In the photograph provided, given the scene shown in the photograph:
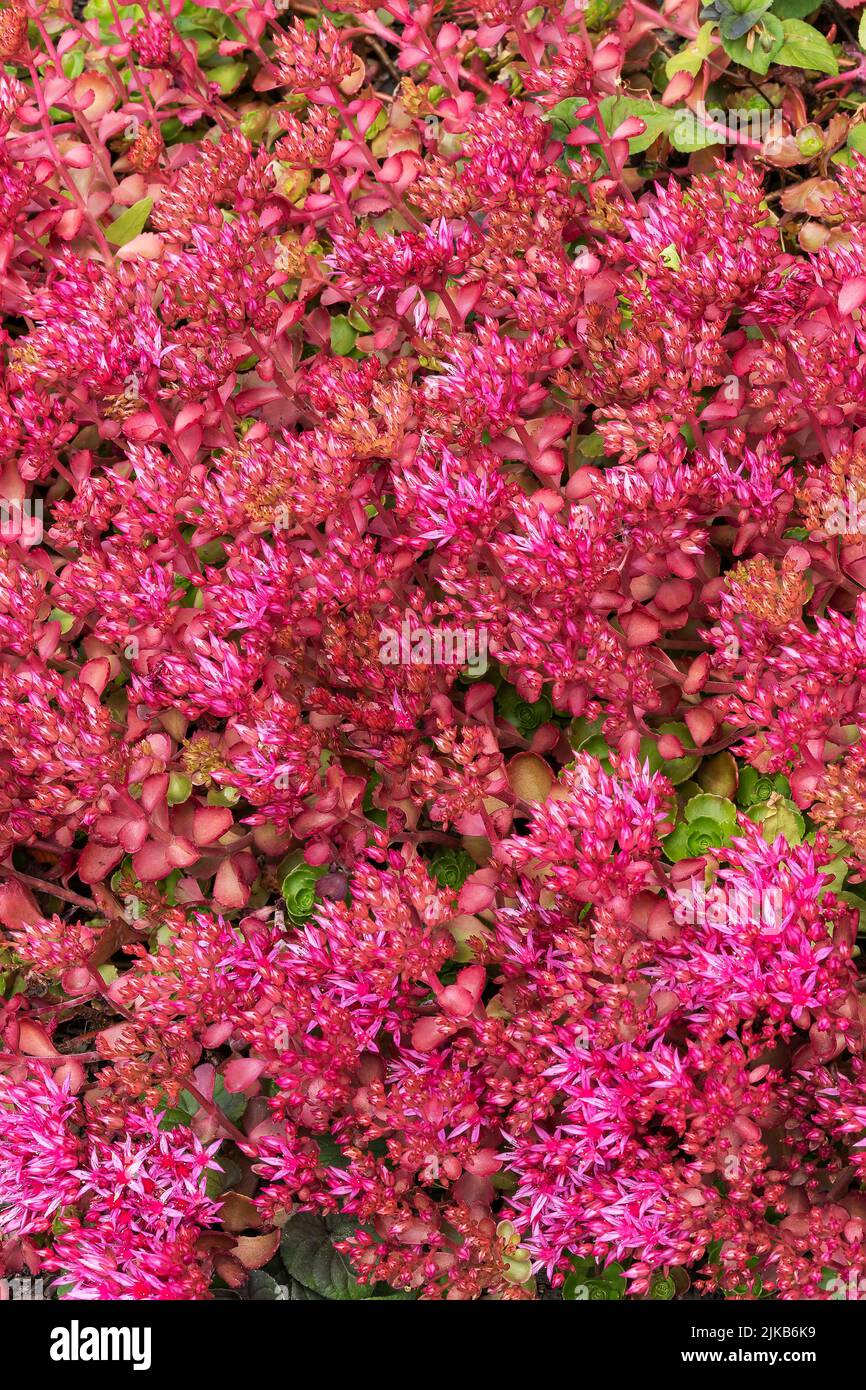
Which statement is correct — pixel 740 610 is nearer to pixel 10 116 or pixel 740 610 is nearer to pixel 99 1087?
pixel 99 1087

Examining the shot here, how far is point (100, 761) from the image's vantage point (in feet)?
5.76

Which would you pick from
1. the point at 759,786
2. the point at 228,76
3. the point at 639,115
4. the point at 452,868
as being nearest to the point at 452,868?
the point at 452,868

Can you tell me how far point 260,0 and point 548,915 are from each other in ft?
6.32

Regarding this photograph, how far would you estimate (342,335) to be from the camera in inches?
95.7

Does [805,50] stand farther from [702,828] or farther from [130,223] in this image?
[702,828]

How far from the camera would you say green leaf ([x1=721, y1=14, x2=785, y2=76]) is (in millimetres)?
2307

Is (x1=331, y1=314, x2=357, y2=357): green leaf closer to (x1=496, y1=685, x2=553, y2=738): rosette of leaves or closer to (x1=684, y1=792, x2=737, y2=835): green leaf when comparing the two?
(x1=496, y1=685, x2=553, y2=738): rosette of leaves

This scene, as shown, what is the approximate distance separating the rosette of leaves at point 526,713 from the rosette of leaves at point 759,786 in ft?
1.28

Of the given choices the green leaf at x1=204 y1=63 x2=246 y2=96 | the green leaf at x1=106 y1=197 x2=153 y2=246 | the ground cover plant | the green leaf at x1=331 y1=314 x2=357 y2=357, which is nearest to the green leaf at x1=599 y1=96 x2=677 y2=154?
the ground cover plant

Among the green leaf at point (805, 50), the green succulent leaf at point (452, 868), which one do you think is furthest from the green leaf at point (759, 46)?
the green succulent leaf at point (452, 868)

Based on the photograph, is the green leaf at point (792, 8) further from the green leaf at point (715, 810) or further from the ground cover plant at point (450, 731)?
the green leaf at point (715, 810)

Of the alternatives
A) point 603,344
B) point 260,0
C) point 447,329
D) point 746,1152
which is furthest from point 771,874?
point 260,0

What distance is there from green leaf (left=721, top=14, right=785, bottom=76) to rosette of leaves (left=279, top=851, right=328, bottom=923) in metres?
1.81

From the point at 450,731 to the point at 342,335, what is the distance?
1.07 metres
